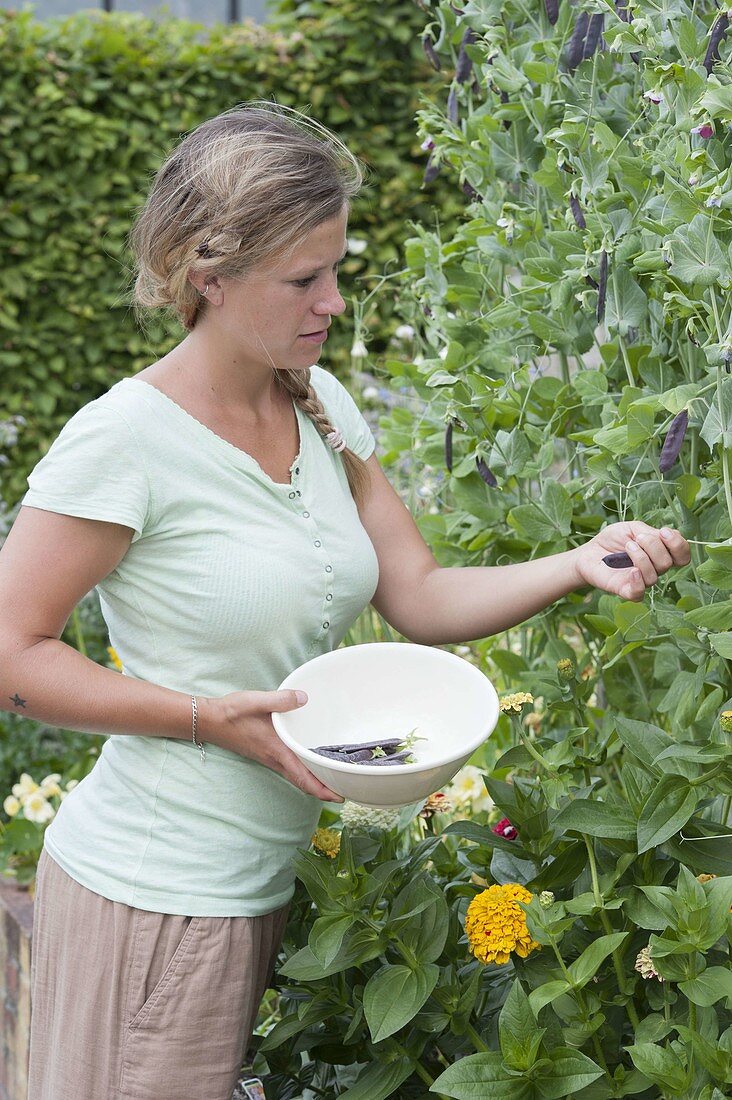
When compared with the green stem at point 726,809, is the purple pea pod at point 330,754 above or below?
above

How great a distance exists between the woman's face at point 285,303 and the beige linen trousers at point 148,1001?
2.34 feet

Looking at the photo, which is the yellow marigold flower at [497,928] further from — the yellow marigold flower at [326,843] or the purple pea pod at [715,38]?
the purple pea pod at [715,38]

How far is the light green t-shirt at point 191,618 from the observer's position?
56.1 inches

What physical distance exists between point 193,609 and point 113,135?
4222mm

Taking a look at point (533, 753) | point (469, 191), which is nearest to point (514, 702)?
point (533, 753)

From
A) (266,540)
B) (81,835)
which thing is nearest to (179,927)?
(81,835)

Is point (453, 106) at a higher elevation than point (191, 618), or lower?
higher

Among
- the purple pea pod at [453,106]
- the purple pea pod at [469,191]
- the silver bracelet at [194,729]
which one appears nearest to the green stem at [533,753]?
the silver bracelet at [194,729]

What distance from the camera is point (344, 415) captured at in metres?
1.78

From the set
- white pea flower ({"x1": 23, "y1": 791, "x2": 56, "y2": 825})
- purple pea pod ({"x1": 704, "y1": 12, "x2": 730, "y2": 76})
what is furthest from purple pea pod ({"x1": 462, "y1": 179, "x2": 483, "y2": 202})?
white pea flower ({"x1": 23, "y1": 791, "x2": 56, "y2": 825})

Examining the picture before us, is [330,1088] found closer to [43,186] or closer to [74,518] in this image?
[74,518]

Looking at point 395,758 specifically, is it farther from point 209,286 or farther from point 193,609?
point 209,286

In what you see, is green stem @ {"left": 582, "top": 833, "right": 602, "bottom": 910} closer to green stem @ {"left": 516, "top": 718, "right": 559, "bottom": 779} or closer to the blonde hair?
green stem @ {"left": 516, "top": 718, "right": 559, "bottom": 779}

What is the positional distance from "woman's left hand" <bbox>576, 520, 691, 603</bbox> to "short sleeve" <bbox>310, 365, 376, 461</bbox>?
0.45 metres
